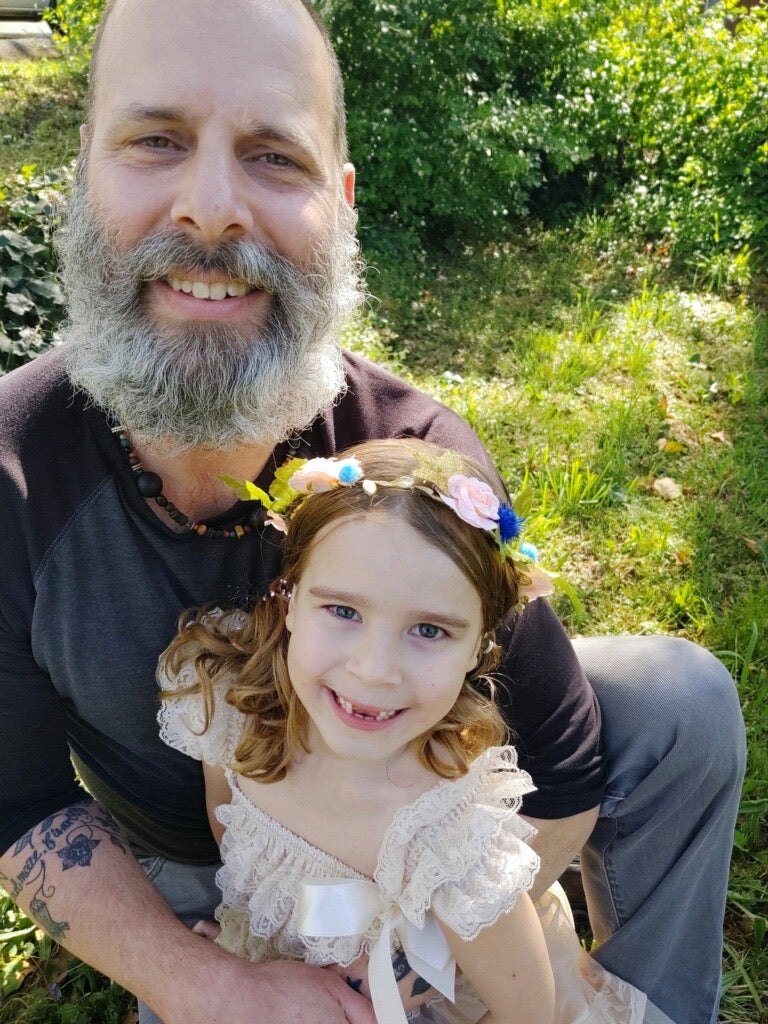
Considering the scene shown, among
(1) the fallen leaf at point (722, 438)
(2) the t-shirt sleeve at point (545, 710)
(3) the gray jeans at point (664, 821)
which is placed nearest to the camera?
(2) the t-shirt sleeve at point (545, 710)

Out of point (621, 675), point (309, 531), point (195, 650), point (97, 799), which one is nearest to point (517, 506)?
point (309, 531)

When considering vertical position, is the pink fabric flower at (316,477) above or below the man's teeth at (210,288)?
below

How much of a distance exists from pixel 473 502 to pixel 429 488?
Answer: 10 cm

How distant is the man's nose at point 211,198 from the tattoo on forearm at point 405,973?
155 centimetres

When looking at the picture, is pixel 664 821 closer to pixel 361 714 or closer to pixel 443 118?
pixel 361 714

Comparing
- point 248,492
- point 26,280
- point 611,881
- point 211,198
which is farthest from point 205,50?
point 26,280

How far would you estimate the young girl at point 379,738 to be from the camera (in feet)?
5.54

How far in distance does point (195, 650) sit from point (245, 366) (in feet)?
2.01

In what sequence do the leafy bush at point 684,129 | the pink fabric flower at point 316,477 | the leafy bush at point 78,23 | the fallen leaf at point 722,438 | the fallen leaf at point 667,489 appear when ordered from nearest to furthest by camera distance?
the pink fabric flower at point 316,477
the fallen leaf at point 667,489
the fallen leaf at point 722,438
the leafy bush at point 684,129
the leafy bush at point 78,23

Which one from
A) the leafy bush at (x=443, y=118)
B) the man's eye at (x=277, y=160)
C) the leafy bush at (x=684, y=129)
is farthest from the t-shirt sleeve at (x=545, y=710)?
the leafy bush at (x=684, y=129)

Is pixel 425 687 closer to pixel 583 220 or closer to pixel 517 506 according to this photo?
pixel 517 506

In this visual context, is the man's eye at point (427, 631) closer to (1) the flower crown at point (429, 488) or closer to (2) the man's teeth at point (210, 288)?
(1) the flower crown at point (429, 488)

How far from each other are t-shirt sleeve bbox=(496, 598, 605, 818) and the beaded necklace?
61 centimetres

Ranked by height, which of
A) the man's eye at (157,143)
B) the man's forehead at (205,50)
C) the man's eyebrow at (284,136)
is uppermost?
the man's forehead at (205,50)
